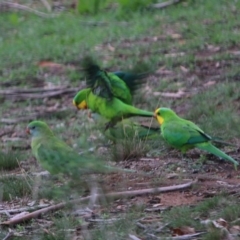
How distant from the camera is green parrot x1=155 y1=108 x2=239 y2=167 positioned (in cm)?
666

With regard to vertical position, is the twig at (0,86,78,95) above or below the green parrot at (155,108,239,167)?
below

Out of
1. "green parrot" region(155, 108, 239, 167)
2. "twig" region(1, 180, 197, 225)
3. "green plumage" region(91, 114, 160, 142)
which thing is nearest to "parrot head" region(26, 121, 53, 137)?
"green plumage" region(91, 114, 160, 142)

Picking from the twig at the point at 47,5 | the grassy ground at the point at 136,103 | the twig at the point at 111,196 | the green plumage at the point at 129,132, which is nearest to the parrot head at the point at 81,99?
the grassy ground at the point at 136,103

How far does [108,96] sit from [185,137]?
Answer: 41.6 inches

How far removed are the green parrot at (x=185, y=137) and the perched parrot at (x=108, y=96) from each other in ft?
1.53

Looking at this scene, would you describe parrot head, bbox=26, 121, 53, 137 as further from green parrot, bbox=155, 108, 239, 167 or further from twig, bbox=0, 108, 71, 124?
twig, bbox=0, 108, 71, 124

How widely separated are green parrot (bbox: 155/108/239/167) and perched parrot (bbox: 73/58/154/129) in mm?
466

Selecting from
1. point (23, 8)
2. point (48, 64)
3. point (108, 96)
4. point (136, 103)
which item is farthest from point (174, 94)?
point (23, 8)

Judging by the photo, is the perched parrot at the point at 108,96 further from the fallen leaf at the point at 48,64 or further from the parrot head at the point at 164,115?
the fallen leaf at the point at 48,64

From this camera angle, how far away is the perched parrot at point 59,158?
17.5 feet

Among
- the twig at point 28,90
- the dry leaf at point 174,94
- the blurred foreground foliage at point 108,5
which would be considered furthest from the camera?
the blurred foreground foliage at point 108,5

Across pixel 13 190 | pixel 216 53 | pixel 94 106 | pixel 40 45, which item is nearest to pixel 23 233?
pixel 13 190

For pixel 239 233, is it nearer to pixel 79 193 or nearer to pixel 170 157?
pixel 79 193

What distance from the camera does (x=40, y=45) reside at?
39.4ft
